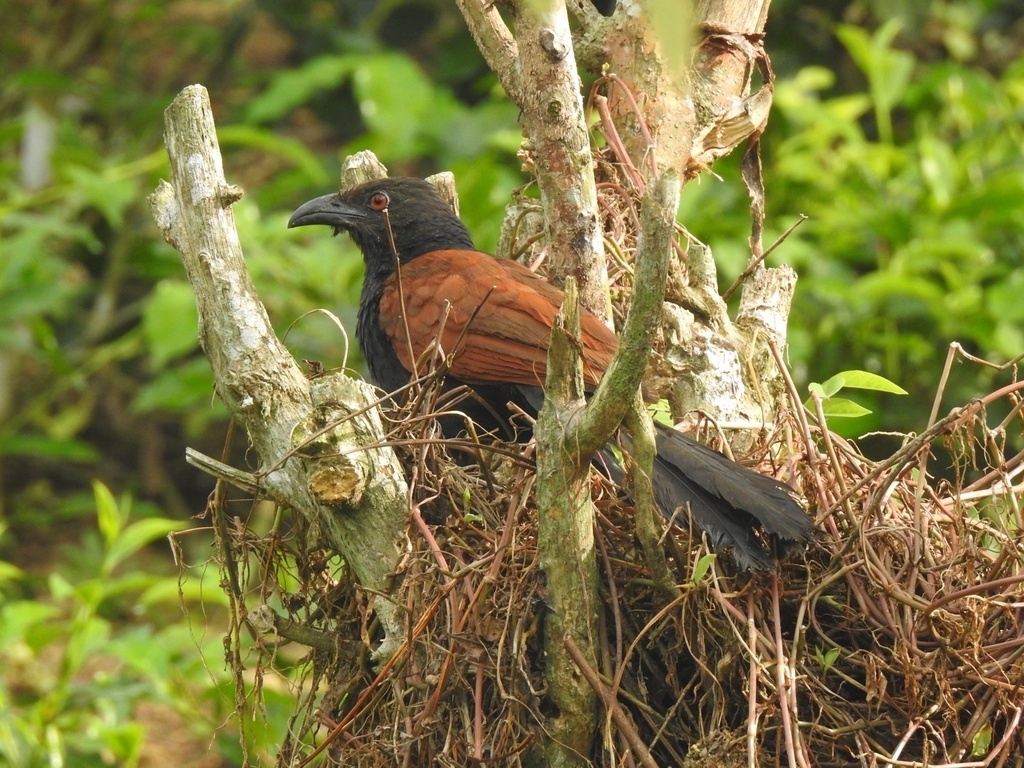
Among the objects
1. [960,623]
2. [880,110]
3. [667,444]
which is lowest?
[880,110]

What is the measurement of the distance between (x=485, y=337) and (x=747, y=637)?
3.76 ft

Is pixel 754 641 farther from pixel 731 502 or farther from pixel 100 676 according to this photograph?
pixel 100 676

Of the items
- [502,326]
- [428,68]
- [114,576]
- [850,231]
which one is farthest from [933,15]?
[114,576]

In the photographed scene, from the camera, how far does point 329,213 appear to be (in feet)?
11.8

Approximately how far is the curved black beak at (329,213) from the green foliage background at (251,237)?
3.09ft

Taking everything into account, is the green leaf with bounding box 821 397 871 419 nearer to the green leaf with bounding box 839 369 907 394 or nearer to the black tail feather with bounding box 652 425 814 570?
the green leaf with bounding box 839 369 907 394

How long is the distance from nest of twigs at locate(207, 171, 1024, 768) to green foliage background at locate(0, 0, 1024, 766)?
1.33 meters

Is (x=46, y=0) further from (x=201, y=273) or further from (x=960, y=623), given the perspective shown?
(x=960, y=623)

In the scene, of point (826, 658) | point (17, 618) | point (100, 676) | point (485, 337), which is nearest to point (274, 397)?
point (485, 337)

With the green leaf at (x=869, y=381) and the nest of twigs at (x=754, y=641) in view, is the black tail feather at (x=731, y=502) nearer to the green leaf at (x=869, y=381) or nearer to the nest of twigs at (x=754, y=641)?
the nest of twigs at (x=754, y=641)

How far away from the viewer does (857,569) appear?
2.20 meters

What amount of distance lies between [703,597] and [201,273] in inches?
46.8

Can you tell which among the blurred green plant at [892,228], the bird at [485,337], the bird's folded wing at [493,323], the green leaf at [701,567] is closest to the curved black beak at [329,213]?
the bird at [485,337]

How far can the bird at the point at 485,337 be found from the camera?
2182 millimetres
